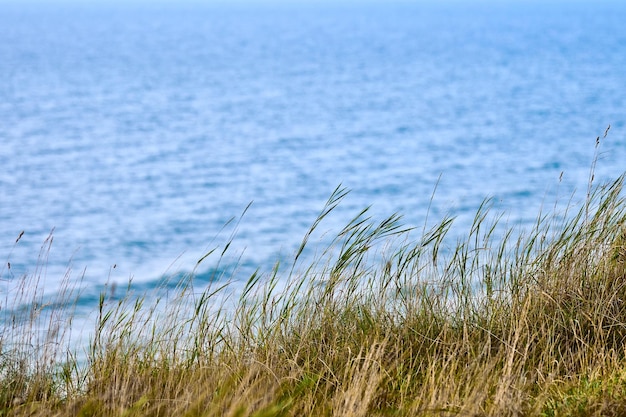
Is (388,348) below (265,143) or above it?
above

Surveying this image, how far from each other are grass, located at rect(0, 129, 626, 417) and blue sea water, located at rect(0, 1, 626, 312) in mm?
334

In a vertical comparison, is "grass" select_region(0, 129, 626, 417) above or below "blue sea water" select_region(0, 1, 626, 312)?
above

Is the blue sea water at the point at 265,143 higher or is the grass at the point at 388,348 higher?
the grass at the point at 388,348

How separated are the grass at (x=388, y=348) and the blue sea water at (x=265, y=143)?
33 centimetres

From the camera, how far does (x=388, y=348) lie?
316cm

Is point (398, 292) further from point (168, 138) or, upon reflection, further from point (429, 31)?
point (429, 31)

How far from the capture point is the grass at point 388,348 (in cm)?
260

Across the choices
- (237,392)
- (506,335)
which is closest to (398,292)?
(506,335)

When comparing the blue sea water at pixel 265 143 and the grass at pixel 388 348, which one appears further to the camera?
the blue sea water at pixel 265 143

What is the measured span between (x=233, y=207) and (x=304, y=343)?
1188cm

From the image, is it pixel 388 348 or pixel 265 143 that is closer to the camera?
pixel 388 348

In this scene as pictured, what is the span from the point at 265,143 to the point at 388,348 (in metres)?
18.4

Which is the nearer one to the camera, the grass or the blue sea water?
the grass

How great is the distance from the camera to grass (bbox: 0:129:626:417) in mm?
2602
